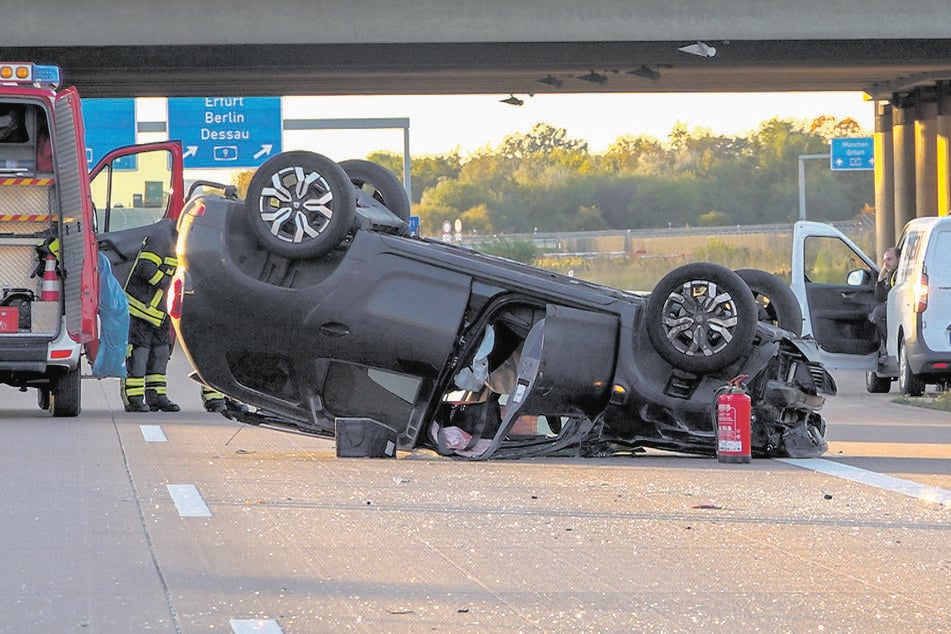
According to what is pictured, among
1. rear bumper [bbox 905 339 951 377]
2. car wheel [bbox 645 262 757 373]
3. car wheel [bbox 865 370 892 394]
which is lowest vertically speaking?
car wheel [bbox 865 370 892 394]

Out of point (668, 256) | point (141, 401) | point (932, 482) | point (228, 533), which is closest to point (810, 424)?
point (932, 482)

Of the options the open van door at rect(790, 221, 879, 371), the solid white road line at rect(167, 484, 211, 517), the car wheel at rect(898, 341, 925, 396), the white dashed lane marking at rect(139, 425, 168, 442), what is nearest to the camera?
the solid white road line at rect(167, 484, 211, 517)

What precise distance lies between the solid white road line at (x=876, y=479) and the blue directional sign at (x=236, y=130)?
37.7 meters

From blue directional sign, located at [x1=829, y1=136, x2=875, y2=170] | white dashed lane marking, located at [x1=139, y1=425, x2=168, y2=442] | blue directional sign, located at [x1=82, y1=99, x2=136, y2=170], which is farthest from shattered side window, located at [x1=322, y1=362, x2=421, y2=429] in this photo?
blue directional sign, located at [x1=829, y1=136, x2=875, y2=170]

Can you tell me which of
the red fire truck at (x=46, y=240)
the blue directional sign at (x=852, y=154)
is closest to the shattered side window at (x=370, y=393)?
the red fire truck at (x=46, y=240)

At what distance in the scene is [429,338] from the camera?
1200 centimetres

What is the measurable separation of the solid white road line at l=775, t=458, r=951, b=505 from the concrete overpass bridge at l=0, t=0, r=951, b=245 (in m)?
20.0

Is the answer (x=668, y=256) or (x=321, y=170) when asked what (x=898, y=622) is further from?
(x=668, y=256)

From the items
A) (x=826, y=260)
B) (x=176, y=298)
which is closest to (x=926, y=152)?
(x=826, y=260)

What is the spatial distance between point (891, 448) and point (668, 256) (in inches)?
2527

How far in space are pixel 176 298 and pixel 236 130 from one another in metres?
37.3

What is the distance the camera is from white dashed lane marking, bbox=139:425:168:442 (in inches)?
556

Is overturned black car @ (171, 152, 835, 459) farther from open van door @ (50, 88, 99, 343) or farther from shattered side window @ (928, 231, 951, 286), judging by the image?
shattered side window @ (928, 231, 951, 286)

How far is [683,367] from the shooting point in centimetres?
1209
